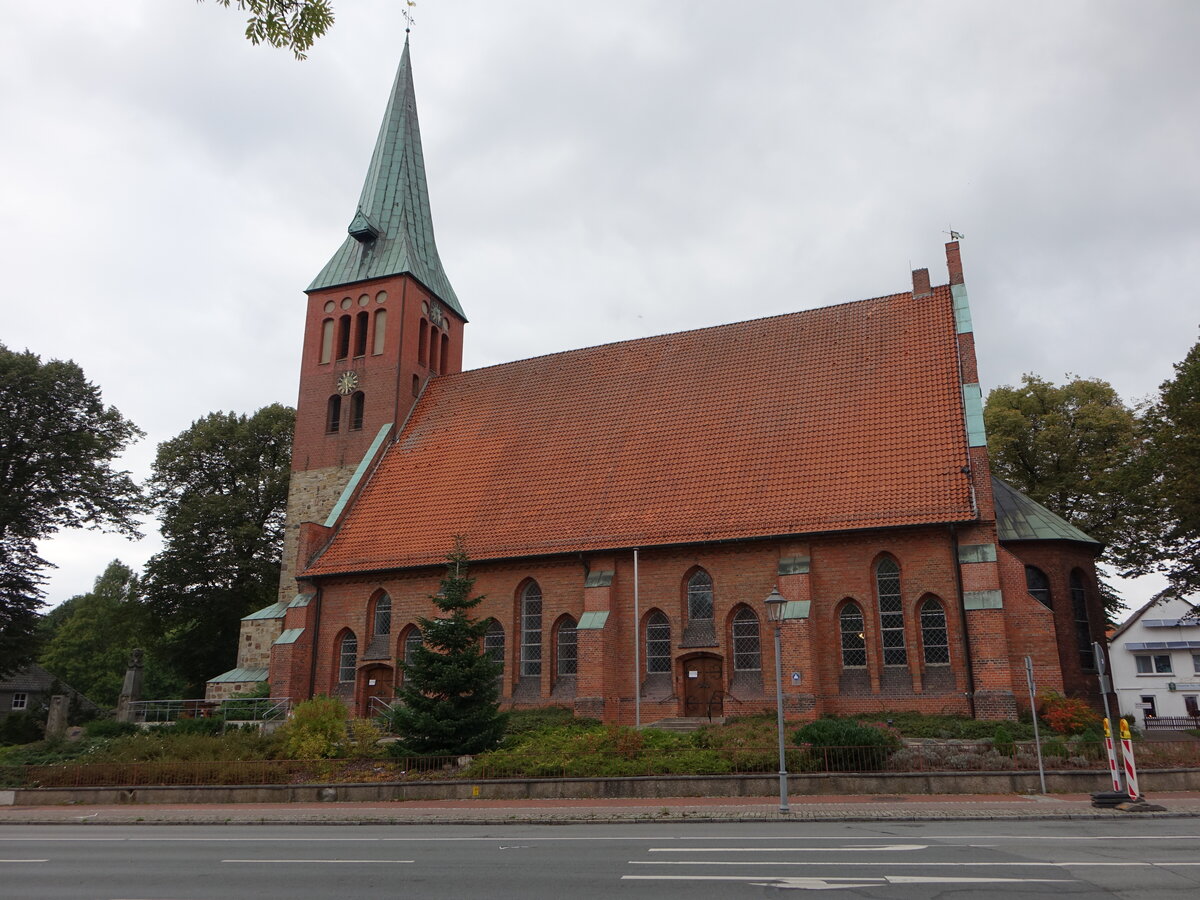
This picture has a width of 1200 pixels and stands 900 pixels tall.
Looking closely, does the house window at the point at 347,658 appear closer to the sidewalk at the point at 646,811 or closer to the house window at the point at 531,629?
the house window at the point at 531,629

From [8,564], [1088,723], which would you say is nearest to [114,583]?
[8,564]

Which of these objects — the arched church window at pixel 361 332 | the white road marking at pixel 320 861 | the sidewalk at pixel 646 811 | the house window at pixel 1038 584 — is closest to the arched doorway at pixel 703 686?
the sidewalk at pixel 646 811

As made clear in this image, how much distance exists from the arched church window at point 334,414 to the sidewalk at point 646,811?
17.2 m

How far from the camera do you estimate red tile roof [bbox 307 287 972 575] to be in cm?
2277

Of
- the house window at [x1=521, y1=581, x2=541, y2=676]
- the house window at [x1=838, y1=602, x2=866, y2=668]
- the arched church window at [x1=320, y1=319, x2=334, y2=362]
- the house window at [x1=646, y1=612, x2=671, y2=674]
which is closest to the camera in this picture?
the house window at [x1=838, y1=602, x2=866, y2=668]

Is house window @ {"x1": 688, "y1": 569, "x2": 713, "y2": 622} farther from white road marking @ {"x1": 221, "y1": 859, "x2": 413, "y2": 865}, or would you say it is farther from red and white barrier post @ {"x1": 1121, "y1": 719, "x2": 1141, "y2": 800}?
Result: white road marking @ {"x1": 221, "y1": 859, "x2": 413, "y2": 865}

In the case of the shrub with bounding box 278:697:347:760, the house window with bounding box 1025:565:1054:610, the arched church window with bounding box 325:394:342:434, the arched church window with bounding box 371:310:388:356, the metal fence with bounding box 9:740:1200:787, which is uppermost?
the arched church window with bounding box 371:310:388:356

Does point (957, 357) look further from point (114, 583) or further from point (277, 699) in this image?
point (114, 583)

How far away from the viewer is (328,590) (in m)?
28.3

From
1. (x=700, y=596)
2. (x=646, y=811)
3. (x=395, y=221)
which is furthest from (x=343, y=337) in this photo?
(x=646, y=811)

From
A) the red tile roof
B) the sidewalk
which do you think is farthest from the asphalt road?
the red tile roof

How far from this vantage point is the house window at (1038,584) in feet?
75.4

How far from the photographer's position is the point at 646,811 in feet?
46.8

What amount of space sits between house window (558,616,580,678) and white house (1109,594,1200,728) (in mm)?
38551
